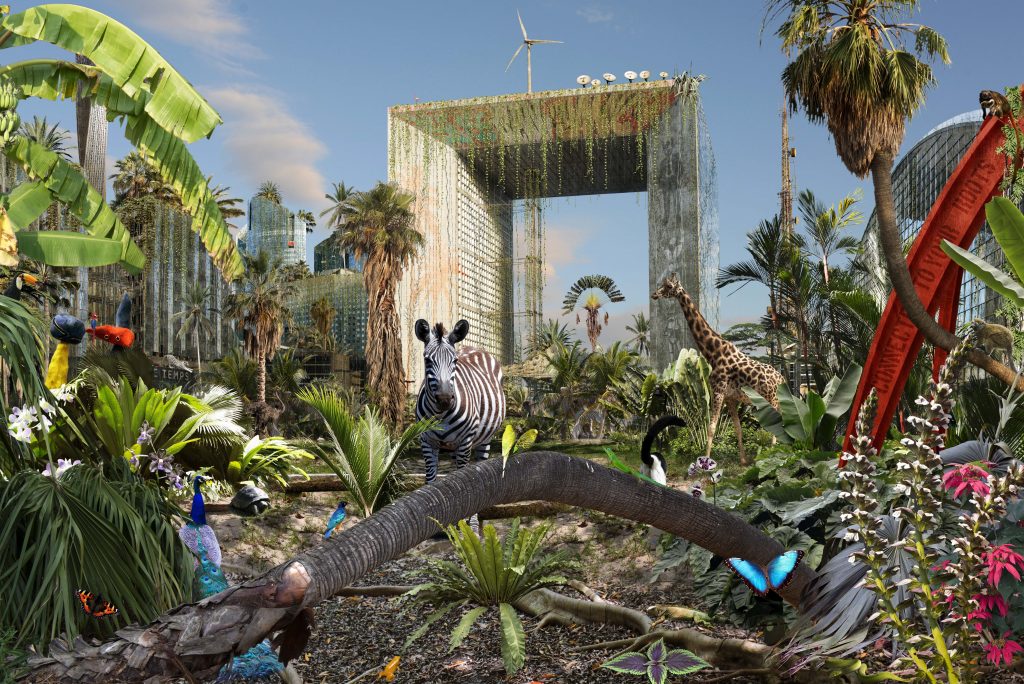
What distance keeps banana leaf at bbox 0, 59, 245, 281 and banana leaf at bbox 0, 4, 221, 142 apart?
0.10 meters

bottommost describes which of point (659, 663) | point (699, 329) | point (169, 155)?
point (659, 663)

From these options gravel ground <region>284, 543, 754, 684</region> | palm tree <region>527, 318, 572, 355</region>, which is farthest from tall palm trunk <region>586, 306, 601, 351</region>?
gravel ground <region>284, 543, 754, 684</region>

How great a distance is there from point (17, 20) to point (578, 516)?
6642 mm

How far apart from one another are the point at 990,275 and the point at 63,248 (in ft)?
21.6

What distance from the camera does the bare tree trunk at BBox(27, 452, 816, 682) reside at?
1.88 m

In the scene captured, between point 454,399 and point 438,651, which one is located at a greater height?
point 454,399

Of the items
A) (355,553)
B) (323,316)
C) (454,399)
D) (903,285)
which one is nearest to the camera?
(355,553)

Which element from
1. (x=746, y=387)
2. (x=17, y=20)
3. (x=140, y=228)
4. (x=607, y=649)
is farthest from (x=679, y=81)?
(x=607, y=649)

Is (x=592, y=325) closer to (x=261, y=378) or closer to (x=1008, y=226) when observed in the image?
(x=261, y=378)

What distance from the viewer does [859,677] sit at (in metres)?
3.28

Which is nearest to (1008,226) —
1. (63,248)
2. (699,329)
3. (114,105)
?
(114,105)

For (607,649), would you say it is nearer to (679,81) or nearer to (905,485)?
(905,485)

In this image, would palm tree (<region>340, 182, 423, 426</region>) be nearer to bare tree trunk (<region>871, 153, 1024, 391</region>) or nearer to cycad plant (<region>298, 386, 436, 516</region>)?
cycad plant (<region>298, 386, 436, 516</region>)

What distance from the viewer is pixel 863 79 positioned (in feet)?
25.5
